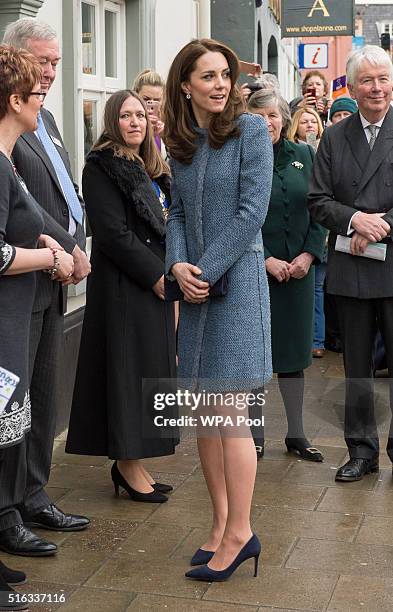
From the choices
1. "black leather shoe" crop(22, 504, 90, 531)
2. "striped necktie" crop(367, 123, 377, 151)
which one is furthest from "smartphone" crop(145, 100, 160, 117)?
"black leather shoe" crop(22, 504, 90, 531)

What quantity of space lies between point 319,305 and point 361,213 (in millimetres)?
3568

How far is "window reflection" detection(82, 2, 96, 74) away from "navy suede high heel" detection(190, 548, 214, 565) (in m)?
4.22

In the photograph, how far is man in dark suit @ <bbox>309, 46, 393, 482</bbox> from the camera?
5477 mm

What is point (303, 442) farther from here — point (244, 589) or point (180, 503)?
point (244, 589)

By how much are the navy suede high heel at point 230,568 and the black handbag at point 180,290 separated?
0.93 m

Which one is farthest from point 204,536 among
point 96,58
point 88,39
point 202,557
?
point 96,58

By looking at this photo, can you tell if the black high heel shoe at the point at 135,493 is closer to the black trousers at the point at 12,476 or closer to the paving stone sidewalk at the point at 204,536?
the paving stone sidewalk at the point at 204,536

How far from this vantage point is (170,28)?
397 inches

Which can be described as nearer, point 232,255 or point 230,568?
point 232,255

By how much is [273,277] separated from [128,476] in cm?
137

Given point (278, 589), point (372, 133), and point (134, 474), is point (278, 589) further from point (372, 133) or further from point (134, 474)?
point (372, 133)

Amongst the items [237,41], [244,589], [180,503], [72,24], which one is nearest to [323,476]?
[180,503]

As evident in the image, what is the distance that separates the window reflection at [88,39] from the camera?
767 cm

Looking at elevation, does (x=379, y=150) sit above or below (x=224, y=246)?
above
